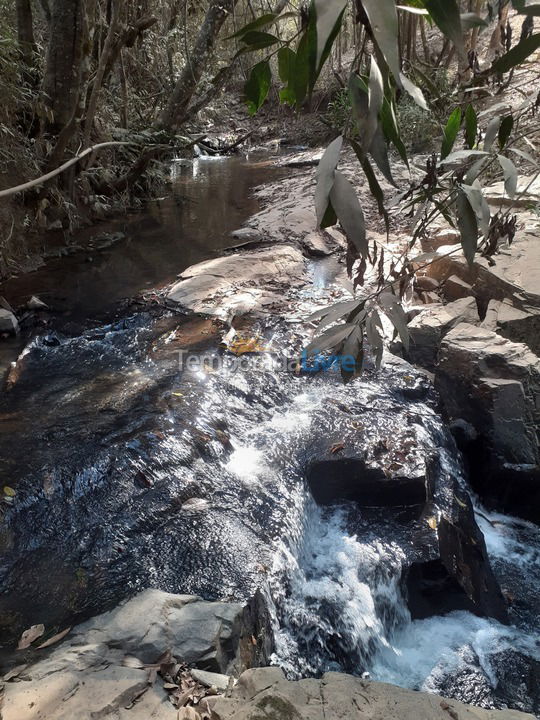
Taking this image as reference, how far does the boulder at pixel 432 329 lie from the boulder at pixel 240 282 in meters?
1.43

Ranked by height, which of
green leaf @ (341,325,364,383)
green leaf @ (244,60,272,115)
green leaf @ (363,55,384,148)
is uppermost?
green leaf @ (244,60,272,115)

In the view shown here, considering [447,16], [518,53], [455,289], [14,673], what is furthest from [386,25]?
[455,289]

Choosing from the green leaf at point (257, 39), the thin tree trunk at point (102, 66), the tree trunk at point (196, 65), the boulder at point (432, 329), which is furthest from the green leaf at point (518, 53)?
the tree trunk at point (196, 65)

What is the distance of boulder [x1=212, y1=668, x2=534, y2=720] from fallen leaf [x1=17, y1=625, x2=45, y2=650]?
34.8 inches

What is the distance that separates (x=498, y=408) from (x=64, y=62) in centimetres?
531

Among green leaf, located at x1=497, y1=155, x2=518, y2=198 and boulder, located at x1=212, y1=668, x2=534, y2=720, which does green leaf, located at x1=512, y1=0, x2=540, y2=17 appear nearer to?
green leaf, located at x1=497, y1=155, x2=518, y2=198

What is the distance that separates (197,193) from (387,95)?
9287mm

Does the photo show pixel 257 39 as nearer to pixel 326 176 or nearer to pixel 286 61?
pixel 286 61

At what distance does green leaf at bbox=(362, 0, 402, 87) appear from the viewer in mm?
670

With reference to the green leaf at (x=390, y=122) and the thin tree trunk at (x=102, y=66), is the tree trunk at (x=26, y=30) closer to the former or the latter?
the thin tree trunk at (x=102, y=66)

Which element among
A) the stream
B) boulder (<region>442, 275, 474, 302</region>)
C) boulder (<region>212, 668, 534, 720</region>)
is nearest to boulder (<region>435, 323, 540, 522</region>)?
the stream

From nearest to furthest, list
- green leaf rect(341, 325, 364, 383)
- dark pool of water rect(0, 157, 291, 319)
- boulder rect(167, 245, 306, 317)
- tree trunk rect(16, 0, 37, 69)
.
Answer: green leaf rect(341, 325, 364, 383), boulder rect(167, 245, 306, 317), dark pool of water rect(0, 157, 291, 319), tree trunk rect(16, 0, 37, 69)

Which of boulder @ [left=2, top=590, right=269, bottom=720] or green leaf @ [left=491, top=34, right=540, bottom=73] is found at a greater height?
green leaf @ [left=491, top=34, right=540, bottom=73]

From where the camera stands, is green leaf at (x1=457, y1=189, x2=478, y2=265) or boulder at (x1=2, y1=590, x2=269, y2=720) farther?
boulder at (x1=2, y1=590, x2=269, y2=720)
